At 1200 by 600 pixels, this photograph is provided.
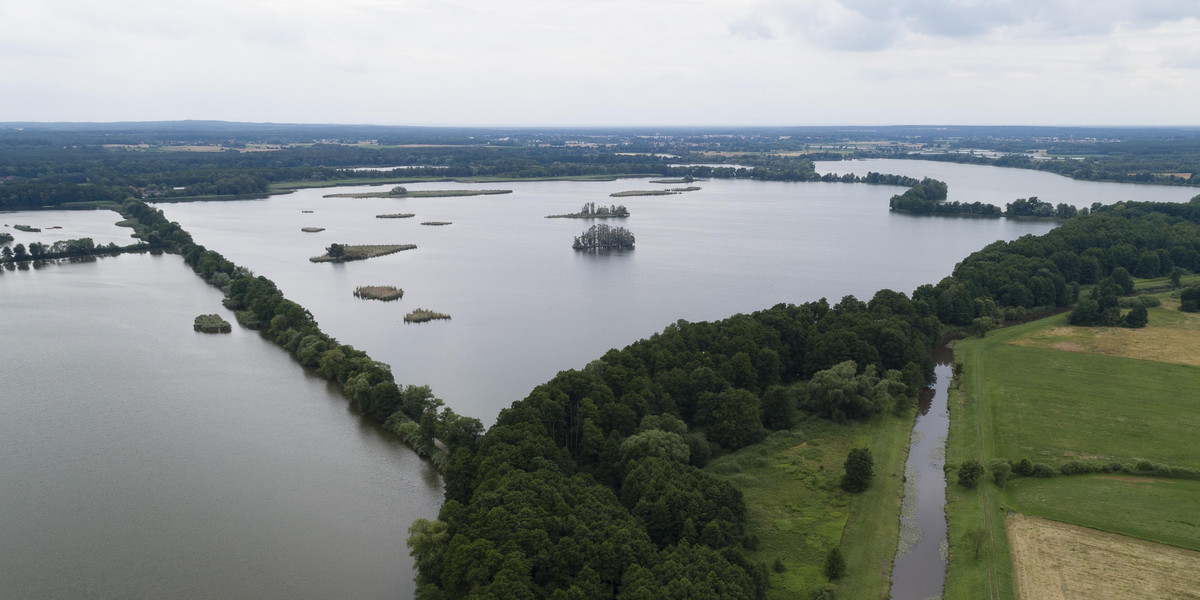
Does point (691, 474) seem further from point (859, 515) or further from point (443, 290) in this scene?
point (443, 290)

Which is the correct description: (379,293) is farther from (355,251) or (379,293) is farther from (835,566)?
(835,566)

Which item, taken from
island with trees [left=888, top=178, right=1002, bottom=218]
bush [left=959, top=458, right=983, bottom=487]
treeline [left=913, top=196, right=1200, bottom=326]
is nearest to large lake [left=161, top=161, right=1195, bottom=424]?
island with trees [left=888, top=178, right=1002, bottom=218]

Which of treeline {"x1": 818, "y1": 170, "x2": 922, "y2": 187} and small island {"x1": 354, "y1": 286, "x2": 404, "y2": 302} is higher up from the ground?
treeline {"x1": 818, "y1": 170, "x2": 922, "y2": 187}

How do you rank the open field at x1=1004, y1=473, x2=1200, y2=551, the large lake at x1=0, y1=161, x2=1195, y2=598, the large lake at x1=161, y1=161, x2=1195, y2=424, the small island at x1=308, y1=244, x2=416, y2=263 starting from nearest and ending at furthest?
1. the open field at x1=1004, y1=473, x2=1200, y2=551
2. the large lake at x1=0, y1=161, x2=1195, y2=598
3. the large lake at x1=161, y1=161, x2=1195, y2=424
4. the small island at x1=308, y1=244, x2=416, y2=263

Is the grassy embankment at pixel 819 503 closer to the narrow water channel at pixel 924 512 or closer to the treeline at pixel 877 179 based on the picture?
the narrow water channel at pixel 924 512

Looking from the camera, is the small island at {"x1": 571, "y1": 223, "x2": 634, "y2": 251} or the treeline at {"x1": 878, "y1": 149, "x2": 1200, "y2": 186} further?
the treeline at {"x1": 878, "y1": 149, "x2": 1200, "y2": 186}

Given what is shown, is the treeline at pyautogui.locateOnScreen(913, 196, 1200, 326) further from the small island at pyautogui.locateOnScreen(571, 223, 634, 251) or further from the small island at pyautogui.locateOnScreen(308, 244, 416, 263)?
the small island at pyautogui.locateOnScreen(308, 244, 416, 263)

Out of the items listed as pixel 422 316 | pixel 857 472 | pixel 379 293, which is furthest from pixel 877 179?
pixel 857 472
